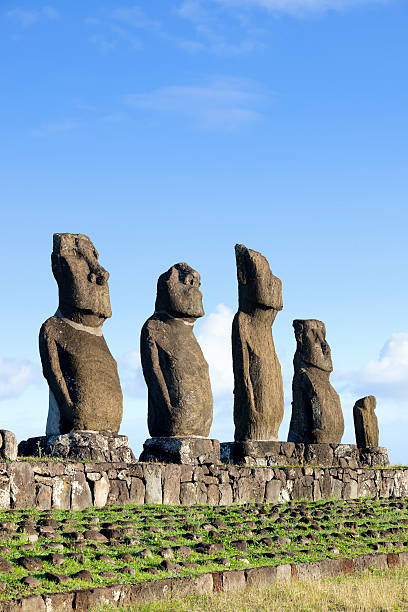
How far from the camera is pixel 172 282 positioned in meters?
14.2

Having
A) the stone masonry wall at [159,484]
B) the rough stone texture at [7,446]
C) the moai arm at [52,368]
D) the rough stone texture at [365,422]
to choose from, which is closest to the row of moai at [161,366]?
the moai arm at [52,368]

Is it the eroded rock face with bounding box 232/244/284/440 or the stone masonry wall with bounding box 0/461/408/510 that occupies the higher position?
the eroded rock face with bounding box 232/244/284/440

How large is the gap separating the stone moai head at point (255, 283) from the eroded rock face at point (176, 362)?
1.81m

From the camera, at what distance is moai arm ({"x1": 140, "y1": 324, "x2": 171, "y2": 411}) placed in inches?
535

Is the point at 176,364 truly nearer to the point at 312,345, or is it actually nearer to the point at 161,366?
the point at 161,366

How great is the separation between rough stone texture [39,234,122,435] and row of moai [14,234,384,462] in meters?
0.01

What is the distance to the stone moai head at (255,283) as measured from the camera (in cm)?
1595

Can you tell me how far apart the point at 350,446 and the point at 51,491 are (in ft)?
27.9

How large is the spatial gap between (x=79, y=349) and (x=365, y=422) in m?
8.13

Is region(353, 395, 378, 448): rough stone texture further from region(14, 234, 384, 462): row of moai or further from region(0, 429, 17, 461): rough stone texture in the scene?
region(0, 429, 17, 461): rough stone texture

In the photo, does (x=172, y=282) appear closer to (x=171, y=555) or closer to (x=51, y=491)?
(x=51, y=491)

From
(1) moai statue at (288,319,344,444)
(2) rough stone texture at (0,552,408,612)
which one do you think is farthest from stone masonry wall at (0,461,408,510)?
(2) rough stone texture at (0,552,408,612)

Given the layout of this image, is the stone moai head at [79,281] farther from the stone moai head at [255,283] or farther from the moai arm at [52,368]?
the stone moai head at [255,283]

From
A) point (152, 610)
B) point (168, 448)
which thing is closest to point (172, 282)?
point (168, 448)
